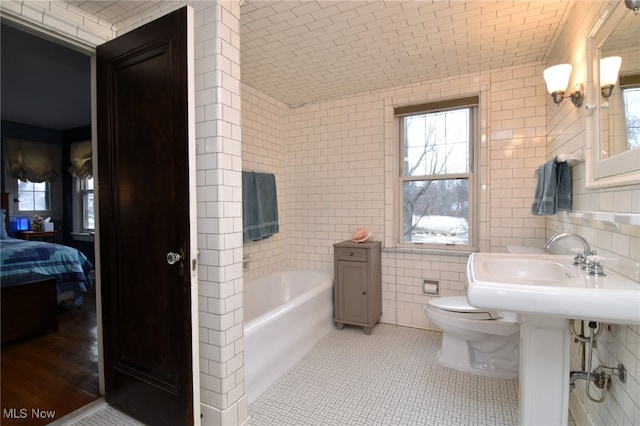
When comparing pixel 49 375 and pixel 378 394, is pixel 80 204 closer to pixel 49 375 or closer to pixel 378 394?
pixel 49 375

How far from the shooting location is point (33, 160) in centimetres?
498

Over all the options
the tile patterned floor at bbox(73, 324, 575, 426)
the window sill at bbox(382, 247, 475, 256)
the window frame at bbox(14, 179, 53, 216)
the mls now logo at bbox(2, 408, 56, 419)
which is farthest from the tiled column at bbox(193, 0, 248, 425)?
the window frame at bbox(14, 179, 53, 216)

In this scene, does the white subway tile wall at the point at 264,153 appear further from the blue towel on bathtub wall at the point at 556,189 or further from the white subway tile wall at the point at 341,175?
the blue towel on bathtub wall at the point at 556,189

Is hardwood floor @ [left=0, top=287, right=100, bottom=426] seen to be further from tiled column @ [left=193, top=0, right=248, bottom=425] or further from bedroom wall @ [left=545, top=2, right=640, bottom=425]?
bedroom wall @ [left=545, top=2, right=640, bottom=425]

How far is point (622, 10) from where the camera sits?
1.27 metres

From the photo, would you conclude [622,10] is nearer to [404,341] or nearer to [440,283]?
[440,283]

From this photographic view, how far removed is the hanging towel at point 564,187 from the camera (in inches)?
72.4

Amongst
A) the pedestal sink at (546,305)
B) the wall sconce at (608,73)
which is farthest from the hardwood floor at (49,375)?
the wall sconce at (608,73)

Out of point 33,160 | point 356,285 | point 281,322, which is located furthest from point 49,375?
point 33,160

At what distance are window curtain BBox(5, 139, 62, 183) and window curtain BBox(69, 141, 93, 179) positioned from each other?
1.09 feet

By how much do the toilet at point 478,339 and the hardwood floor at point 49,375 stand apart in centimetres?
246

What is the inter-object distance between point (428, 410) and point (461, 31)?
8.24 ft

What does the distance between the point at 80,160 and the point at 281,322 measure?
5.02m

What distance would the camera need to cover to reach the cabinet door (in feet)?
9.60
